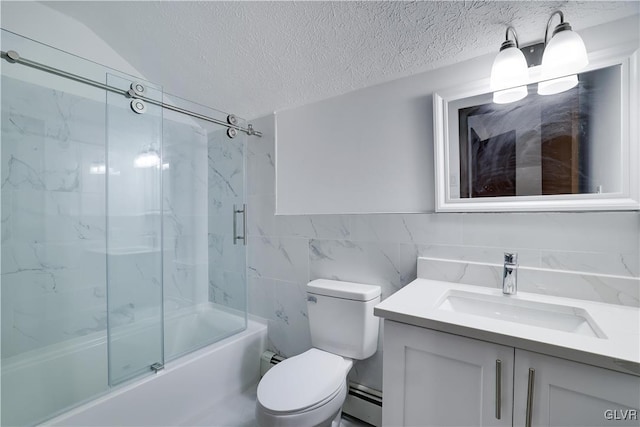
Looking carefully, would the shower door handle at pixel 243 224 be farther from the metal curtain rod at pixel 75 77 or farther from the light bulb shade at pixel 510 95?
the light bulb shade at pixel 510 95

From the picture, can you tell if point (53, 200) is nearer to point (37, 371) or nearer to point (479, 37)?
point (37, 371)

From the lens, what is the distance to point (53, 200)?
171cm

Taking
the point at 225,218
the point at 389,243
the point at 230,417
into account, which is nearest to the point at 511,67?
the point at 389,243

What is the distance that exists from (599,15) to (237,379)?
2613mm

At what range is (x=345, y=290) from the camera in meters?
1.51

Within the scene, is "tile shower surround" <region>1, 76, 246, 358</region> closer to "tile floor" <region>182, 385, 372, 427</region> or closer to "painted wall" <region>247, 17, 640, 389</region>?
"painted wall" <region>247, 17, 640, 389</region>

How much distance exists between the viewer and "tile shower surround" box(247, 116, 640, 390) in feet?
3.49

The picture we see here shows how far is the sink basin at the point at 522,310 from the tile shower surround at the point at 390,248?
133 millimetres

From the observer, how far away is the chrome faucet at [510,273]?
1126mm

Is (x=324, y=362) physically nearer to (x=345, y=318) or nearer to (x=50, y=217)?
(x=345, y=318)

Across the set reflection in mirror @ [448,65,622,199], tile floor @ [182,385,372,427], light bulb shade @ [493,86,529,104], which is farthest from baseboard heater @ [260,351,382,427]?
light bulb shade @ [493,86,529,104]

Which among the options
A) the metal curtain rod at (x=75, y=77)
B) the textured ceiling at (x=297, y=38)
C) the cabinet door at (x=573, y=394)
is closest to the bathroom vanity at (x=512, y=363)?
the cabinet door at (x=573, y=394)

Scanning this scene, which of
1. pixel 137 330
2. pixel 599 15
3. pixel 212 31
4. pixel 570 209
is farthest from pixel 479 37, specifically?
pixel 137 330

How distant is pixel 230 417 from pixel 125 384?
0.62 meters
